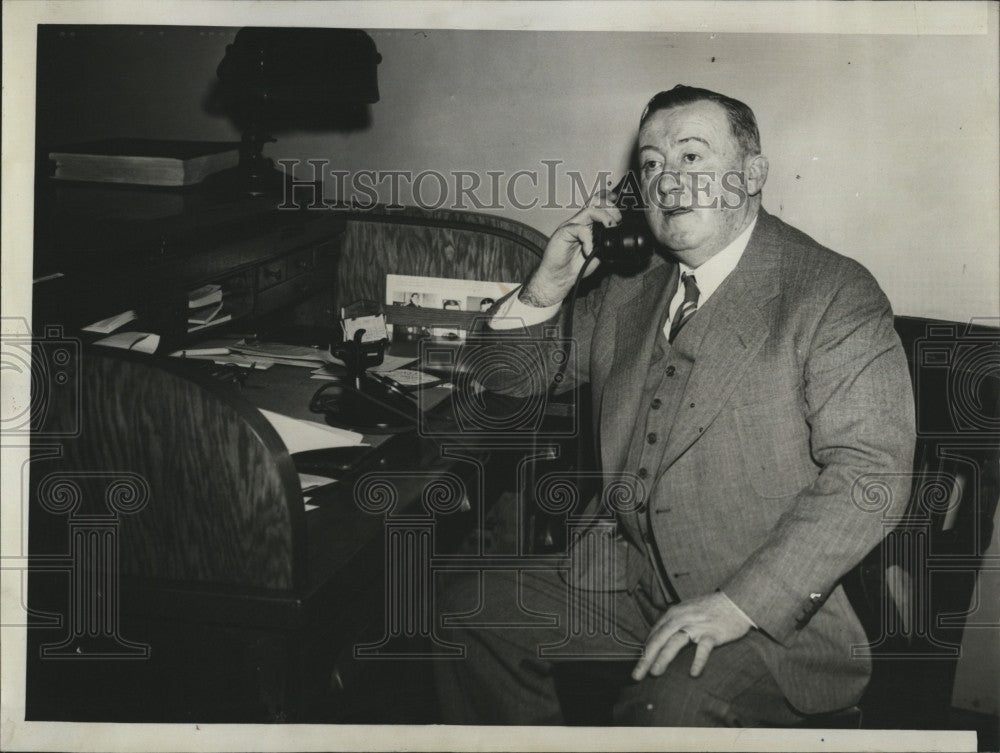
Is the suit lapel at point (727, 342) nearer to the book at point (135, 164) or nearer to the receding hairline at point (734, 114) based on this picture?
the receding hairline at point (734, 114)

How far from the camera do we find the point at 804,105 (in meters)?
1.77

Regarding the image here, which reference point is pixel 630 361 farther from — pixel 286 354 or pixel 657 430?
pixel 286 354

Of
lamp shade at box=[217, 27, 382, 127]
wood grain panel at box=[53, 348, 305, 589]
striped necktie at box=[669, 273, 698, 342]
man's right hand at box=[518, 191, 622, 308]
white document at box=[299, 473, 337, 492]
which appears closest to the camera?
wood grain panel at box=[53, 348, 305, 589]

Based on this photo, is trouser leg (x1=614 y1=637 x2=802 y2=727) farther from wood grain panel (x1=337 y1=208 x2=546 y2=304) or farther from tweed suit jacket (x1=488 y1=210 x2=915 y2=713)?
wood grain panel (x1=337 y1=208 x2=546 y2=304)

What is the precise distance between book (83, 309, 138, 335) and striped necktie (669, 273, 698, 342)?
1000 millimetres

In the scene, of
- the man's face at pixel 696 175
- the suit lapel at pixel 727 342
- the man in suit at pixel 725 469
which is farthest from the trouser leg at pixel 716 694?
the man's face at pixel 696 175

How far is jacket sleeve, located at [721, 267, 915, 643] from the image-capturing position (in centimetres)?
123

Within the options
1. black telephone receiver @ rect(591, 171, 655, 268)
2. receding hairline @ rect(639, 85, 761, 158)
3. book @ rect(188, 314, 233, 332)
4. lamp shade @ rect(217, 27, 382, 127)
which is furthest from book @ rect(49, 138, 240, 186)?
receding hairline @ rect(639, 85, 761, 158)

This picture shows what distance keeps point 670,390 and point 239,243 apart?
916 millimetres

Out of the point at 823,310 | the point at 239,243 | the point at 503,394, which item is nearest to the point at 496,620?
the point at 503,394

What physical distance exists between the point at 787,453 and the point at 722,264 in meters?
0.32

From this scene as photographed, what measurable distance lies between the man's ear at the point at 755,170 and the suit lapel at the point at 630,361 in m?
0.19

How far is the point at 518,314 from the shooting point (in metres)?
1.69

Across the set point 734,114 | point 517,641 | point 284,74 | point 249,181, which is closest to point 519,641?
point 517,641
